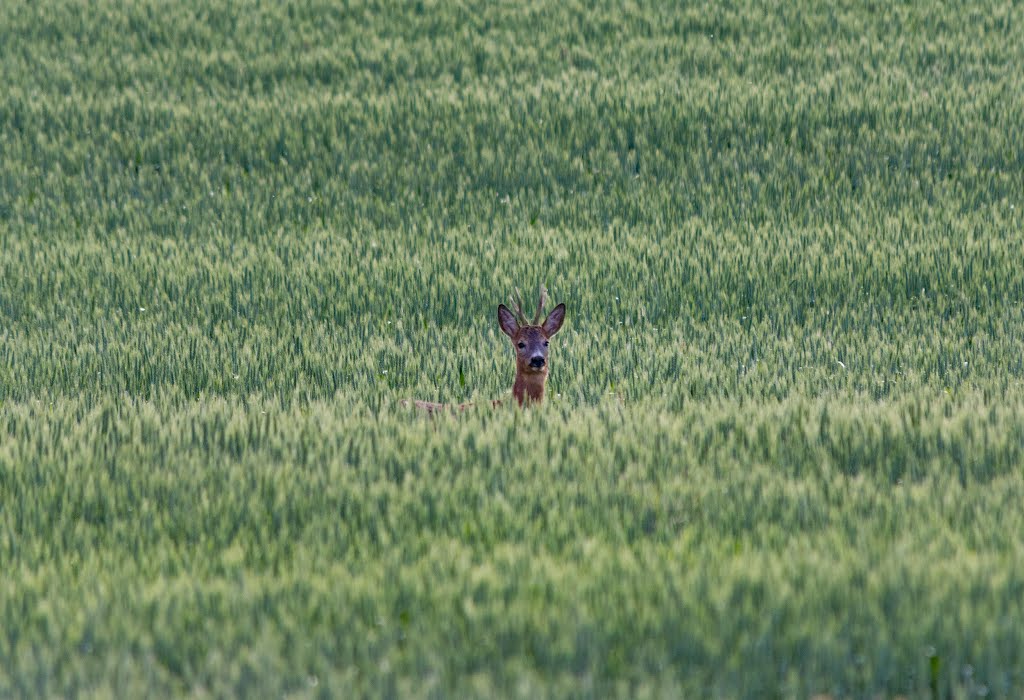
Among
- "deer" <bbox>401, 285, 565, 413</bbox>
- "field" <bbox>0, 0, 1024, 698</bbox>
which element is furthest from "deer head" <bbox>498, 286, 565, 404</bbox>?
"field" <bbox>0, 0, 1024, 698</bbox>

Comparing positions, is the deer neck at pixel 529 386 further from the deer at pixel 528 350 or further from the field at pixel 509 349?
the field at pixel 509 349

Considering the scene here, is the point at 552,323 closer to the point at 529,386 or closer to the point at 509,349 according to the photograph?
the point at 529,386

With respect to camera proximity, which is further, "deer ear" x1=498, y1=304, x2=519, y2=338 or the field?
"deer ear" x1=498, y1=304, x2=519, y2=338

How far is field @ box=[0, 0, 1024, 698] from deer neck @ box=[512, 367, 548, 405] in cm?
13

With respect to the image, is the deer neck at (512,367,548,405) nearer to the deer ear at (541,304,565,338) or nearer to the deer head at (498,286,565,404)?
the deer head at (498,286,565,404)

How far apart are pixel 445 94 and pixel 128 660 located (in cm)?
1249

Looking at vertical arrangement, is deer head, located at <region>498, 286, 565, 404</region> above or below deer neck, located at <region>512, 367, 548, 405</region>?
above

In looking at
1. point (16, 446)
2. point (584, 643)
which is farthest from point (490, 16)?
point (584, 643)

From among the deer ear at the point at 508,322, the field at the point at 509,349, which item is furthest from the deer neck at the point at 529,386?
the deer ear at the point at 508,322

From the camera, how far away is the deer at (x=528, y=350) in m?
7.27

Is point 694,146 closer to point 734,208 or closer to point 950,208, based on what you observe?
point 734,208

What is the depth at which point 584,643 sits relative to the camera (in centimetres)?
430

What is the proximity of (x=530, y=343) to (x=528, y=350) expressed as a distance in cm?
4

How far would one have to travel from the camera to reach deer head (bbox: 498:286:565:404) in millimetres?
7266
